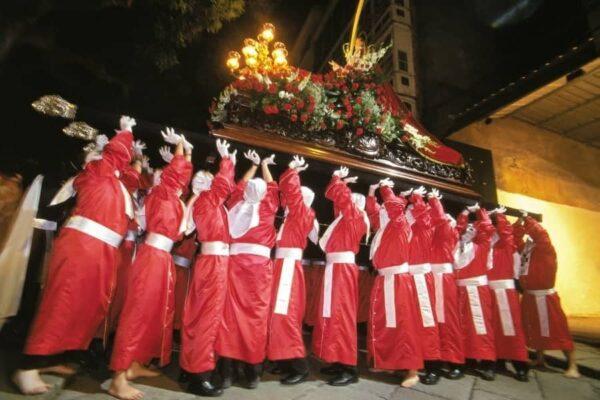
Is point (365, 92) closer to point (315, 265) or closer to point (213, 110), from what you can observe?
point (213, 110)

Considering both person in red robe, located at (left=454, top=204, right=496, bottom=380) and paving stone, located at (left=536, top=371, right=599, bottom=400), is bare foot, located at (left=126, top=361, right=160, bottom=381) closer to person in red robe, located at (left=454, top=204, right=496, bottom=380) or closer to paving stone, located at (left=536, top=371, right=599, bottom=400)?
person in red robe, located at (left=454, top=204, right=496, bottom=380)

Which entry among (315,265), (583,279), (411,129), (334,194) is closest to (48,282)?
(334,194)

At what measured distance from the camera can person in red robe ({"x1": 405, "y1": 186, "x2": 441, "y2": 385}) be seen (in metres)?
4.39

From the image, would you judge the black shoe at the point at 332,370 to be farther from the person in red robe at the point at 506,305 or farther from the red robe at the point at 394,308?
the person in red robe at the point at 506,305

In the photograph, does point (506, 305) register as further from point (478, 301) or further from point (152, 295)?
point (152, 295)

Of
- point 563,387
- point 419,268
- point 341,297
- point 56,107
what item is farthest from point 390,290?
point 56,107

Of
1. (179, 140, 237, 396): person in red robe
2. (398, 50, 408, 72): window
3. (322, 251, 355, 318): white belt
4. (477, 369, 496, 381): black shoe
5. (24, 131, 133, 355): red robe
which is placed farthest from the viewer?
(398, 50, 408, 72): window

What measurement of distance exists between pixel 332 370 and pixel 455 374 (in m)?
1.78

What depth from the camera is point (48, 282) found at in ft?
9.90

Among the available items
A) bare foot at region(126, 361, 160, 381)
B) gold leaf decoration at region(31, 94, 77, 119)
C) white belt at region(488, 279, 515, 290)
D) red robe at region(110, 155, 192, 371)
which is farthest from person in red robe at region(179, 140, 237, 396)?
white belt at region(488, 279, 515, 290)

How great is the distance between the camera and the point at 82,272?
3.10 m

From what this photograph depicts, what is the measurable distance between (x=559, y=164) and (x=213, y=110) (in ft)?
34.5

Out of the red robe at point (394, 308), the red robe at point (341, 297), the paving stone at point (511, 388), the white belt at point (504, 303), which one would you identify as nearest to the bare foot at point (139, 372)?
the red robe at point (341, 297)

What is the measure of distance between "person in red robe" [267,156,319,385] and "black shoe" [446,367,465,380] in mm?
2120
